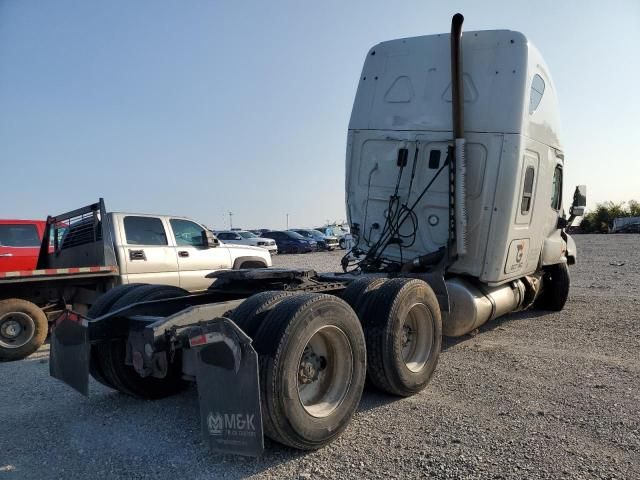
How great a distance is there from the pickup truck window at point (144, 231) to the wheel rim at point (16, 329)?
2.05m

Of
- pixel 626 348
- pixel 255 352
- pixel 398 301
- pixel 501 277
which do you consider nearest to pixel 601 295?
pixel 626 348

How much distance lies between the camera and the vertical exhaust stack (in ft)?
20.5

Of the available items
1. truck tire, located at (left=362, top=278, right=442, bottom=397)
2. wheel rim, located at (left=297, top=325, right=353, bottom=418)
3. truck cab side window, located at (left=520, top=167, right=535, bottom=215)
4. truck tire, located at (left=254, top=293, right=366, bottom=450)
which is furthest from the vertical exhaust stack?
wheel rim, located at (left=297, top=325, right=353, bottom=418)

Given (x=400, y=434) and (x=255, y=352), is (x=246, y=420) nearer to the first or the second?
(x=255, y=352)

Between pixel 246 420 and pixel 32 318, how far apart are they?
525cm

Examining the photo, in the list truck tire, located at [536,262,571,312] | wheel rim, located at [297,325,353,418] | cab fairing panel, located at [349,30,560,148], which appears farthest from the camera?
truck tire, located at [536,262,571,312]

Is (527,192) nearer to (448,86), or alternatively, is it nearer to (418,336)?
(448,86)

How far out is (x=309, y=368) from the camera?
3.73 meters

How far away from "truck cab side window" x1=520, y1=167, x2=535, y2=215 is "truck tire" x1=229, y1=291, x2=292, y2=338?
13.3ft

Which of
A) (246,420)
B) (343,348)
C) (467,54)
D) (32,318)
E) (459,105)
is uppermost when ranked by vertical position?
(467,54)

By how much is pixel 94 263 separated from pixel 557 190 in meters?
7.47

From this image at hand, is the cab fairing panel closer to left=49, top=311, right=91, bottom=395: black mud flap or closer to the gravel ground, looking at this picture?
the gravel ground

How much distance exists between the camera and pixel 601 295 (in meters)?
11.1

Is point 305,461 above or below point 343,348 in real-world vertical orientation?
below
